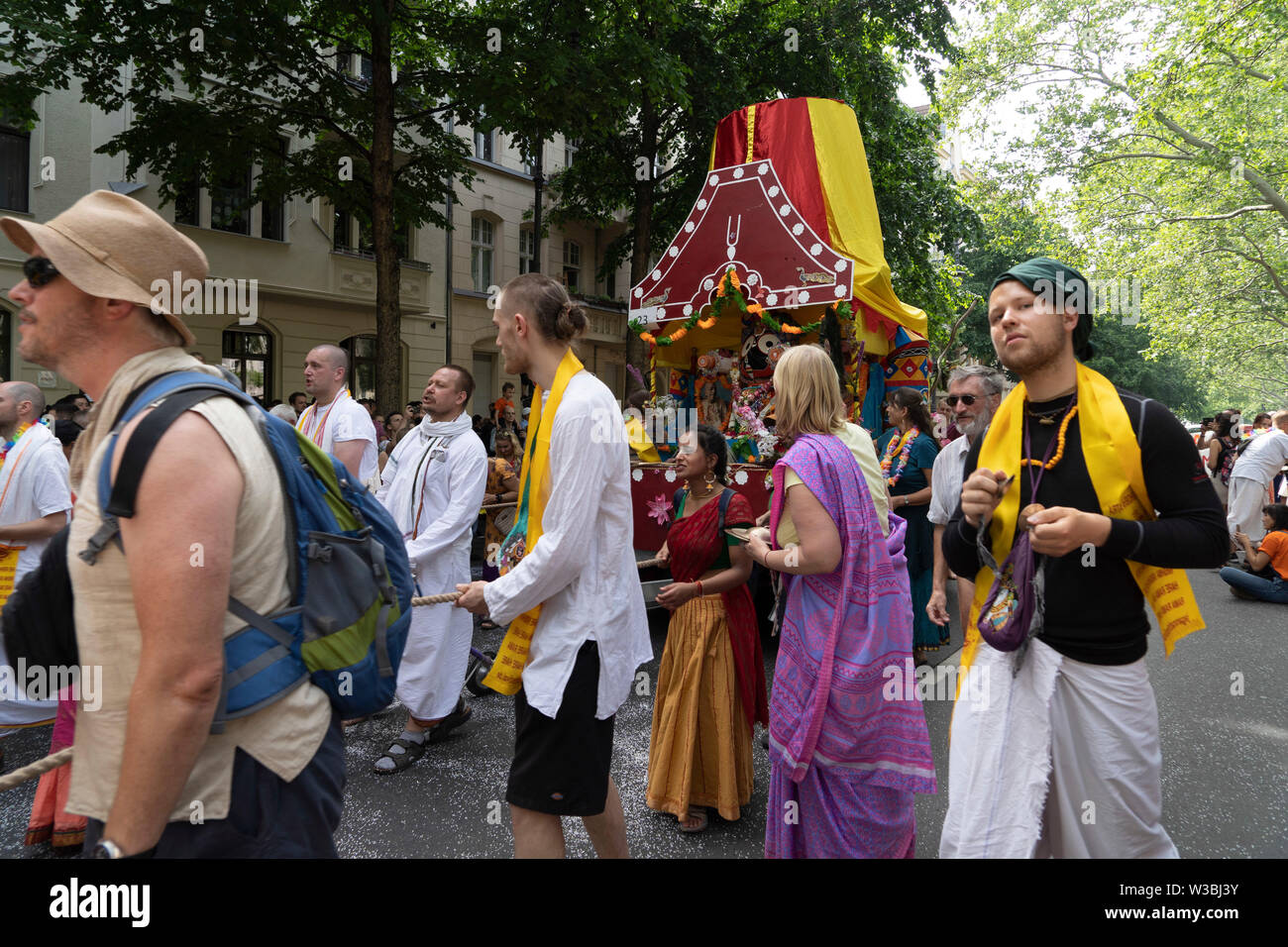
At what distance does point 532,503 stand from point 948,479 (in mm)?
3169

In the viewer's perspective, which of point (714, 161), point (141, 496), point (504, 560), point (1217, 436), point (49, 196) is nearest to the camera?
Answer: point (141, 496)

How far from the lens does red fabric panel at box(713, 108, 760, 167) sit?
8.63m

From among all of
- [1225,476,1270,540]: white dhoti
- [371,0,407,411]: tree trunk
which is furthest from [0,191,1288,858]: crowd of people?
[1225,476,1270,540]: white dhoti

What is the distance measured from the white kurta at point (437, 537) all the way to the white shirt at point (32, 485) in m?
1.65

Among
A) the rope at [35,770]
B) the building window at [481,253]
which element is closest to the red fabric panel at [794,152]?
the rope at [35,770]

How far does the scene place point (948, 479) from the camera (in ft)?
16.0

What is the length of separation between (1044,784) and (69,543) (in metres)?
2.29

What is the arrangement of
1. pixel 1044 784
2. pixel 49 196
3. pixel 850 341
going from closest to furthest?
pixel 1044 784
pixel 850 341
pixel 49 196

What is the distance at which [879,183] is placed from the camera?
1714 centimetres

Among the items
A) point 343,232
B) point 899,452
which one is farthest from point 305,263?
point 899,452

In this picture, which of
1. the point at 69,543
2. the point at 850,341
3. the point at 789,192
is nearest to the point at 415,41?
the point at 789,192

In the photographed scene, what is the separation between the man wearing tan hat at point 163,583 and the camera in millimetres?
1355

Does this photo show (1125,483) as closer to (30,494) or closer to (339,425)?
(339,425)

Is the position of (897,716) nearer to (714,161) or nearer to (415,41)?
(714,161)
